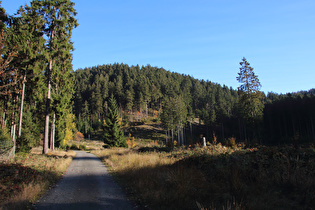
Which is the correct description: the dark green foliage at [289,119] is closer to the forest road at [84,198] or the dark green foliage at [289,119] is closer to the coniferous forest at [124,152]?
the coniferous forest at [124,152]

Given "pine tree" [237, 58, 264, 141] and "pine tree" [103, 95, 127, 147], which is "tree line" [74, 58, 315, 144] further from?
"pine tree" [103, 95, 127, 147]

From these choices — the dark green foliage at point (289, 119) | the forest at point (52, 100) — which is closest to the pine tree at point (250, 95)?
the forest at point (52, 100)

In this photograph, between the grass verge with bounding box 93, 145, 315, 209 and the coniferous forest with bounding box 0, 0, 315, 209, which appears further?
the coniferous forest with bounding box 0, 0, 315, 209

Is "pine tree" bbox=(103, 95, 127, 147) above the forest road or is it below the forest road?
above

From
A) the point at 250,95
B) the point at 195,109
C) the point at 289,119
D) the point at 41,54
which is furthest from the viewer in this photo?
the point at 195,109

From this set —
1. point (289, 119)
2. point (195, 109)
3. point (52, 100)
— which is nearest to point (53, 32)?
point (52, 100)

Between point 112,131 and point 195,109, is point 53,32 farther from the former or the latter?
point 195,109

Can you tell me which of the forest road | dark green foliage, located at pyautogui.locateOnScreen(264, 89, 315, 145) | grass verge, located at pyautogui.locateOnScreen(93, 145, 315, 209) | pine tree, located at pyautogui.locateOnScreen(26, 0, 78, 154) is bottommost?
the forest road

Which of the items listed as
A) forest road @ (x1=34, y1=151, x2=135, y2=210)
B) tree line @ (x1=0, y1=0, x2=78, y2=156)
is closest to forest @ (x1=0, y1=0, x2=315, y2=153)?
tree line @ (x1=0, y1=0, x2=78, y2=156)

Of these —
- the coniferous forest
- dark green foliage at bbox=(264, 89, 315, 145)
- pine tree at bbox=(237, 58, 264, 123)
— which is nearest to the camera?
the coniferous forest

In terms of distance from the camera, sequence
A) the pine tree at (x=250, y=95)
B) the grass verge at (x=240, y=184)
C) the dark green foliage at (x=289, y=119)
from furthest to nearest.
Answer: the dark green foliage at (x=289, y=119) < the pine tree at (x=250, y=95) < the grass verge at (x=240, y=184)

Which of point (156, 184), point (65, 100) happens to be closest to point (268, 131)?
point (65, 100)

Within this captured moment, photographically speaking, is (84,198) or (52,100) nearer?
(84,198)

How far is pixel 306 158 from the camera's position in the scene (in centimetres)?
675
